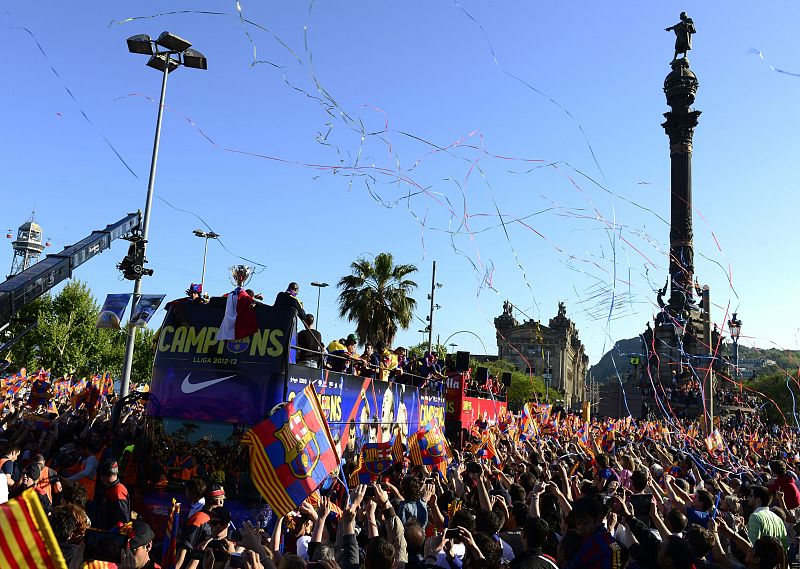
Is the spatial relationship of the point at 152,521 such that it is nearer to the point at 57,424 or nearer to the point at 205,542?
the point at 205,542

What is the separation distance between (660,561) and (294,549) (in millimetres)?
3250

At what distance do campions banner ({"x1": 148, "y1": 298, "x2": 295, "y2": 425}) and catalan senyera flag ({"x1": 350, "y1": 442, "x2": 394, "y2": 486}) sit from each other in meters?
2.17

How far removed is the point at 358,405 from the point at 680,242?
2356 inches

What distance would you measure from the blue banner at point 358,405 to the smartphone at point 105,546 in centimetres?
438

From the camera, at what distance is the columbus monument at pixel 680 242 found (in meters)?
59.8

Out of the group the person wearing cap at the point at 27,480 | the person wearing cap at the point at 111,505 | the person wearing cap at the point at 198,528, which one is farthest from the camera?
the person wearing cap at the point at 27,480

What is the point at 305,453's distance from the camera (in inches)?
250

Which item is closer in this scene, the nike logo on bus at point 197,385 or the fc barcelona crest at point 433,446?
the nike logo on bus at point 197,385

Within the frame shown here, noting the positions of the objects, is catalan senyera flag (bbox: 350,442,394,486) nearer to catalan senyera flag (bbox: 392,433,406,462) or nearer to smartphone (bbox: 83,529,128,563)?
catalan senyera flag (bbox: 392,433,406,462)

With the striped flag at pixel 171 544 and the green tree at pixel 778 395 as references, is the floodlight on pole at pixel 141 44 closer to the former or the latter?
the striped flag at pixel 171 544

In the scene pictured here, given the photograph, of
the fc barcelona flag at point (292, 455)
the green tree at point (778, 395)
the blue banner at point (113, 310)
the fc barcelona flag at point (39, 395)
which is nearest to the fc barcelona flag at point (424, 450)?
the fc barcelona flag at point (292, 455)

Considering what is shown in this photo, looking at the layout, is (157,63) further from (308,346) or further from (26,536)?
(26,536)

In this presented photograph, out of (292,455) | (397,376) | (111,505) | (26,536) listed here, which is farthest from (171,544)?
(397,376)

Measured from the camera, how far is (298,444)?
21.0 feet
